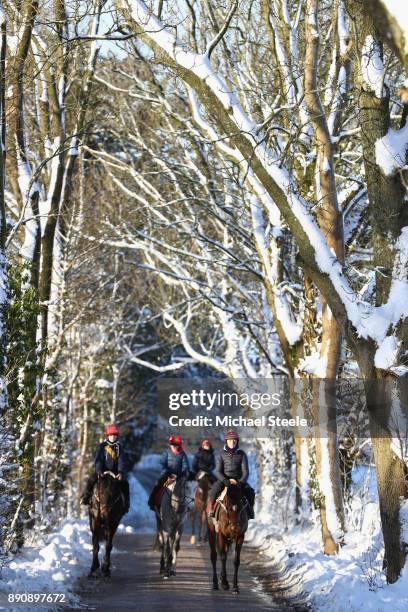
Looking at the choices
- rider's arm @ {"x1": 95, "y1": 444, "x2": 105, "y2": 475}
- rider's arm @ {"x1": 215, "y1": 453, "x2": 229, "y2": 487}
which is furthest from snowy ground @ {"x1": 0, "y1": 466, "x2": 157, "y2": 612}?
rider's arm @ {"x1": 215, "y1": 453, "x2": 229, "y2": 487}

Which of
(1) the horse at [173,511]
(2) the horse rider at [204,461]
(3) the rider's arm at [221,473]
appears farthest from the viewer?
(2) the horse rider at [204,461]

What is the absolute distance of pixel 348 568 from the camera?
14484 mm

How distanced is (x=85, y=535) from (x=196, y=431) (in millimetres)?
23548

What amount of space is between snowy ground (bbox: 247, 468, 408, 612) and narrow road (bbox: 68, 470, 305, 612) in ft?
1.86

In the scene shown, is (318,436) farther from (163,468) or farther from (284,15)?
(284,15)

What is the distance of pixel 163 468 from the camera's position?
18422 millimetres

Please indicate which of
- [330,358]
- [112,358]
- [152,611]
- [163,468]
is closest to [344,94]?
[330,358]

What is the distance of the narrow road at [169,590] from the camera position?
1320cm

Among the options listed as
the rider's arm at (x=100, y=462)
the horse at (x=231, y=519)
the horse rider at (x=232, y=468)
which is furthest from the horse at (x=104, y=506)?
the horse at (x=231, y=519)

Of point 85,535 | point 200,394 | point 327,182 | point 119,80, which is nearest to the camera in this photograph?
point 327,182

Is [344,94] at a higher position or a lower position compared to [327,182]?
higher

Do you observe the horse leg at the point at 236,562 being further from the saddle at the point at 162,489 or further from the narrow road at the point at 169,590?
the saddle at the point at 162,489

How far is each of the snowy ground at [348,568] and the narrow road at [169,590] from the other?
57cm

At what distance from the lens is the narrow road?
13.2 meters
